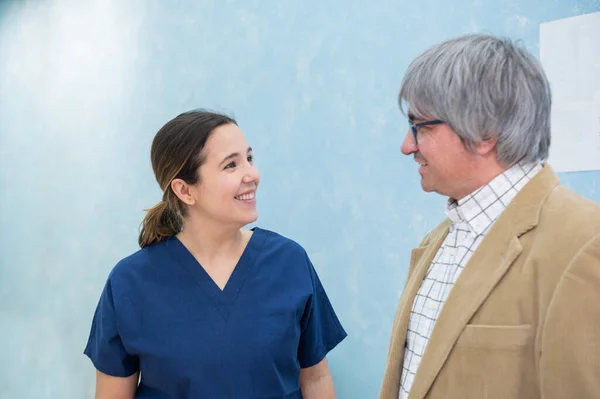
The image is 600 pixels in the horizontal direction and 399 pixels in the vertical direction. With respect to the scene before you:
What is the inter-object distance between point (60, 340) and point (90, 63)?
4.82ft

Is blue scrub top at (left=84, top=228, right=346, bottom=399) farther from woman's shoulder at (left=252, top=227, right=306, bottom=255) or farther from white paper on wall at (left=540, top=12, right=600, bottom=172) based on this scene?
white paper on wall at (left=540, top=12, right=600, bottom=172)

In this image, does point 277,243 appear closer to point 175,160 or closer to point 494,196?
point 175,160

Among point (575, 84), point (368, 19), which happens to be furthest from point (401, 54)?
point (575, 84)

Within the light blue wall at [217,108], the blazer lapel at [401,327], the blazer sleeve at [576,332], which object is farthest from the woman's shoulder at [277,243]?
the blazer sleeve at [576,332]

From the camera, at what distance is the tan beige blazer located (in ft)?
3.04

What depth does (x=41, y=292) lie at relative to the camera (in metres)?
3.54

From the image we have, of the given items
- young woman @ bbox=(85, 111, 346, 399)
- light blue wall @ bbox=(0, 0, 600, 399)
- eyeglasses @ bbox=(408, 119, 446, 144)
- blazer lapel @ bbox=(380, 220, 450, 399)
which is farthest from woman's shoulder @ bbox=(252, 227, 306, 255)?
eyeglasses @ bbox=(408, 119, 446, 144)

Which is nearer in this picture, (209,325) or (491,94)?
(491,94)

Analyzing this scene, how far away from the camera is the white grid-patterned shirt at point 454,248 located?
112 centimetres

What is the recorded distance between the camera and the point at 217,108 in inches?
106

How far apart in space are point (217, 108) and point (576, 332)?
199 cm

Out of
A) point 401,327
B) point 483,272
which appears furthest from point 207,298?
point 483,272

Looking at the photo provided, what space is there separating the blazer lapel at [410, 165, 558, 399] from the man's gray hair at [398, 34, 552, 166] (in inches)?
2.9

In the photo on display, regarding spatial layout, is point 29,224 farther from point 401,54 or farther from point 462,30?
point 462,30
